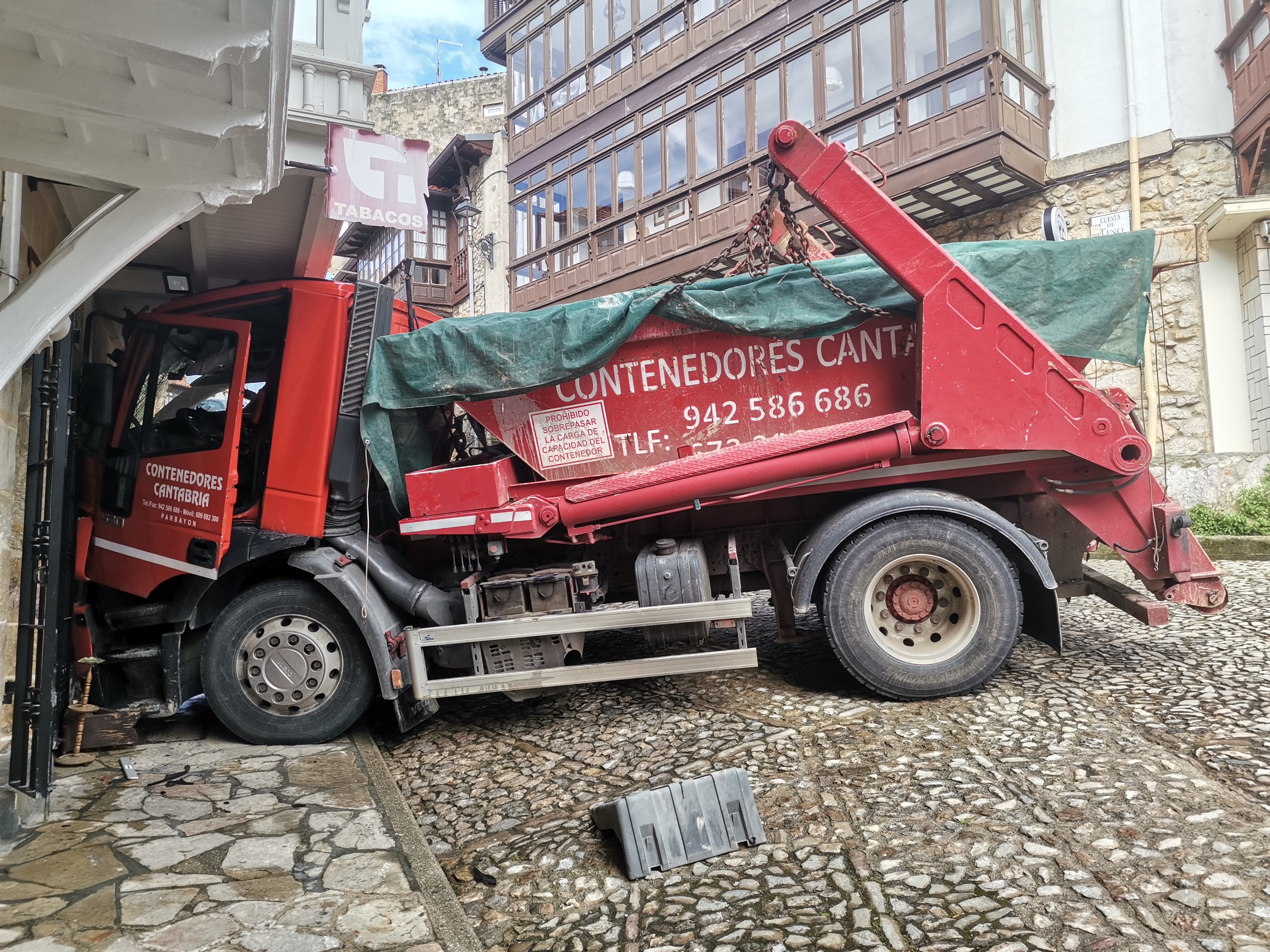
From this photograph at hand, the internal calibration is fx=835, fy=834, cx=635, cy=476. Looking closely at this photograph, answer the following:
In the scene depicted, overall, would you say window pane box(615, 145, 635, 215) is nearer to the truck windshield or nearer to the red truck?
the red truck

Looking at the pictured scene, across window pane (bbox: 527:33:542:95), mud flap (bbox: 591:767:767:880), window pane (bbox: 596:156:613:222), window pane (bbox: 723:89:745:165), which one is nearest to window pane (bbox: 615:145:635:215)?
window pane (bbox: 596:156:613:222)

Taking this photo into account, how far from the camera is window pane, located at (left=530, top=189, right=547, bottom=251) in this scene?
18281 millimetres

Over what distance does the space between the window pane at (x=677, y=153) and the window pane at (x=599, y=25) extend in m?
3.49

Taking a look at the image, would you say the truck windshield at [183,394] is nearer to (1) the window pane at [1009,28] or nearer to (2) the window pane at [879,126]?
(2) the window pane at [879,126]

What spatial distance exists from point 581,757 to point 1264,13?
485 inches

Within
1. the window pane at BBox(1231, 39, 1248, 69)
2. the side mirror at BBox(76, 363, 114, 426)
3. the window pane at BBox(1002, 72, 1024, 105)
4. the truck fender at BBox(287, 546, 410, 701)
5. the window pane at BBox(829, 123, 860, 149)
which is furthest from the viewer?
the window pane at BBox(829, 123, 860, 149)

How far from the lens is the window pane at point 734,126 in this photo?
45.4 feet

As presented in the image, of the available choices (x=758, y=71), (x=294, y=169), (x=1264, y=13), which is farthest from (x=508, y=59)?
(x=294, y=169)

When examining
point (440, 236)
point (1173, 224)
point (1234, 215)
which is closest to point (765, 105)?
point (1173, 224)

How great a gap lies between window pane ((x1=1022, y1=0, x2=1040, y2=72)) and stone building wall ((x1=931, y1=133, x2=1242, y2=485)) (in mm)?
1455

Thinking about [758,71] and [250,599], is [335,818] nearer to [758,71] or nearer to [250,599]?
[250,599]

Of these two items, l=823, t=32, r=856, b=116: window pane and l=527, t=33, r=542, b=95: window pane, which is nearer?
l=823, t=32, r=856, b=116: window pane

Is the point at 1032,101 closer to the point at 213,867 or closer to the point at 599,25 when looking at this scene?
the point at 599,25

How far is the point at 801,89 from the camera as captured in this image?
13.1 metres
